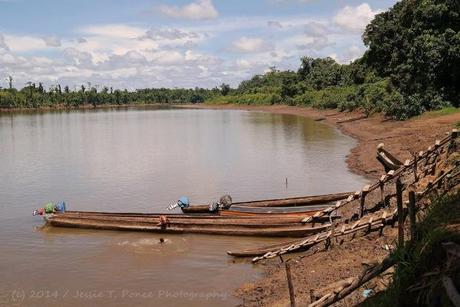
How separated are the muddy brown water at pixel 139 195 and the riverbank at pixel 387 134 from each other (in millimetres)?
1142

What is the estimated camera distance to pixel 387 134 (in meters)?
38.7

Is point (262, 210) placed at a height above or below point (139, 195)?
above

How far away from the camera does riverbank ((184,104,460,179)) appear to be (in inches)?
1100

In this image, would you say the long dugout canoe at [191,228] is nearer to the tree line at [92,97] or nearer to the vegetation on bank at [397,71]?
the vegetation on bank at [397,71]

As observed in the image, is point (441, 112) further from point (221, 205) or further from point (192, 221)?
point (192, 221)

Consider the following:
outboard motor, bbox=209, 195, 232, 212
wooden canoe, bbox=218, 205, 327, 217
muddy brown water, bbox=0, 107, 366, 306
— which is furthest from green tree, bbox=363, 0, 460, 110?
outboard motor, bbox=209, 195, 232, 212

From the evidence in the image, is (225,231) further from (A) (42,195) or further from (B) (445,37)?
(B) (445,37)

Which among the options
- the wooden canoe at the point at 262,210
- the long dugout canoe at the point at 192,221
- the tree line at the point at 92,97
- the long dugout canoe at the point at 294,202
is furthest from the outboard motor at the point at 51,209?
the tree line at the point at 92,97

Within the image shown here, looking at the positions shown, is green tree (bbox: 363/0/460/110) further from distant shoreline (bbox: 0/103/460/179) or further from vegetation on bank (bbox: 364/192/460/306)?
vegetation on bank (bbox: 364/192/460/306)

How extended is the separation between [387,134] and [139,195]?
22092 millimetres

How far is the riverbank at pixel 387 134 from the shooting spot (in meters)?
27.9

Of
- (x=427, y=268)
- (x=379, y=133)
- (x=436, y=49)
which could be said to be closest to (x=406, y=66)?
(x=436, y=49)

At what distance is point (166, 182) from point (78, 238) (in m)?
9.30

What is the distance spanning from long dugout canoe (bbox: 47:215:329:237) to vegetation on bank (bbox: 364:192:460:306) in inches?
314
